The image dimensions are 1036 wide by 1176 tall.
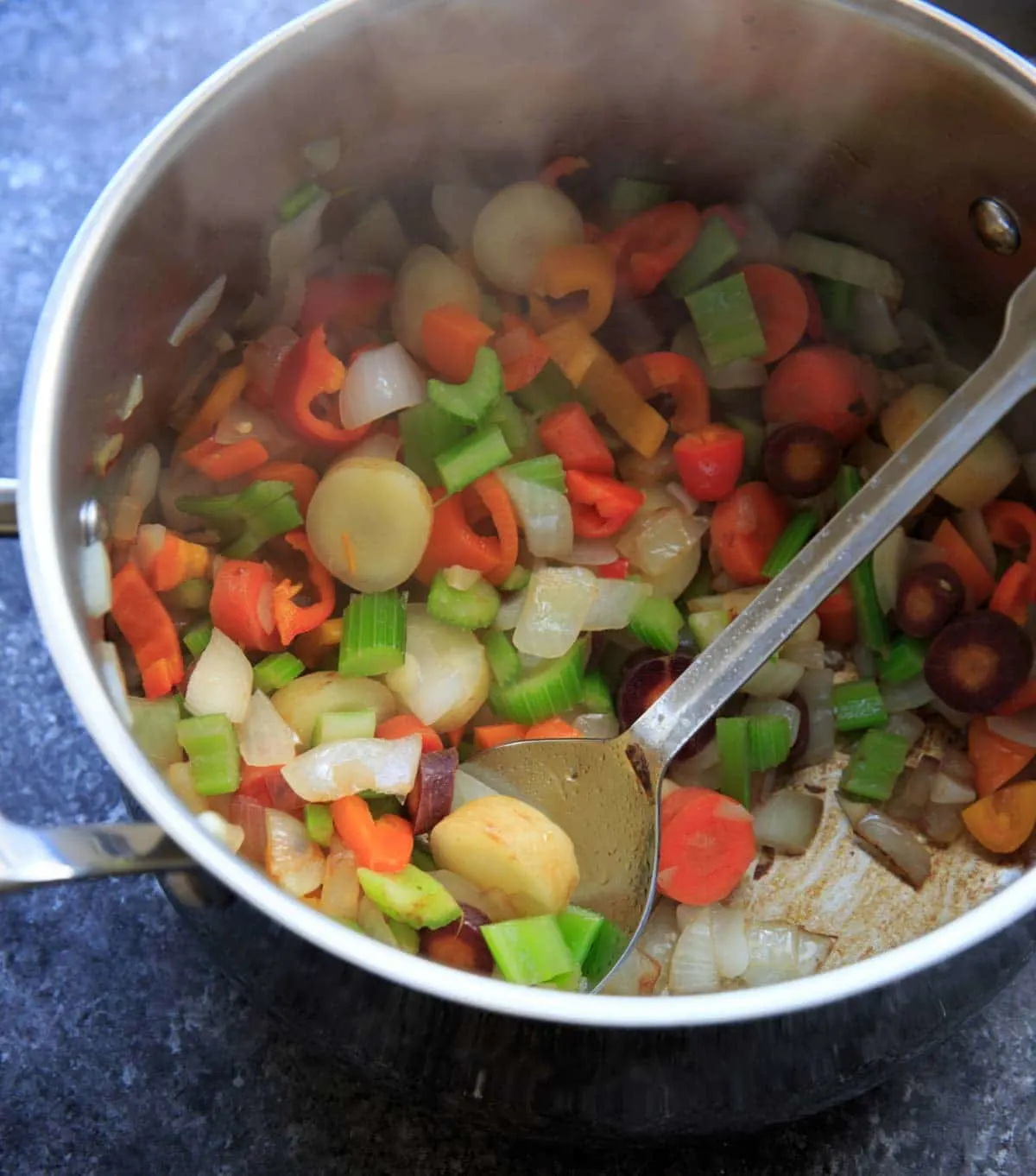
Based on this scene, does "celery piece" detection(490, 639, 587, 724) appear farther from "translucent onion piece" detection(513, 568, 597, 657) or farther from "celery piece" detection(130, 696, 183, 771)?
"celery piece" detection(130, 696, 183, 771)

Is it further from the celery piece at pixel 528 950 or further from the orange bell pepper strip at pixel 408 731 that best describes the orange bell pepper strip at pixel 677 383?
the celery piece at pixel 528 950

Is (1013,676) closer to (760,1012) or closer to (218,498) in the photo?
(760,1012)

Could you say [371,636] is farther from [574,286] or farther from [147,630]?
[574,286]

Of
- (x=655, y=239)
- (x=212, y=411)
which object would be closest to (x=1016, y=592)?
(x=655, y=239)

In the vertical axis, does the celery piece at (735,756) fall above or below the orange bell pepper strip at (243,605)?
above

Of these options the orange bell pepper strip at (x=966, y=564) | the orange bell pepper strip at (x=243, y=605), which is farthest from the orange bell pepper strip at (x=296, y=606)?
the orange bell pepper strip at (x=966, y=564)

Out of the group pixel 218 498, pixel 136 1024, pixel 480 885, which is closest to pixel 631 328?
pixel 218 498
